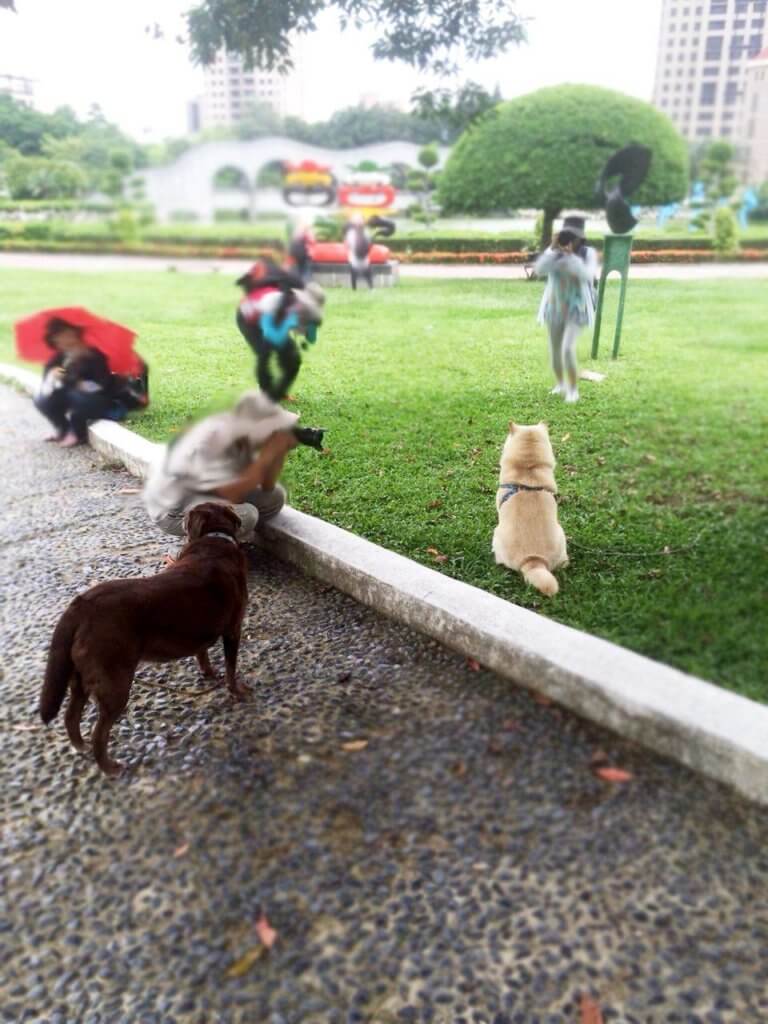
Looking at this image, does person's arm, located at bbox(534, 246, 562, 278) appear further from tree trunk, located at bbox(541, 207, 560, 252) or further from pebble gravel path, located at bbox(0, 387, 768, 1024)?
pebble gravel path, located at bbox(0, 387, 768, 1024)

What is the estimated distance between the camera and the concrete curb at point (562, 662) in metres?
1.98

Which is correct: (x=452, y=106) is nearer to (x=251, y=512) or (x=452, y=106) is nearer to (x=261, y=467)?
(x=261, y=467)

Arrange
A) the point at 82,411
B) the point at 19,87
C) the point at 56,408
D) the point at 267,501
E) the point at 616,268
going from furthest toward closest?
the point at 56,408 < the point at 82,411 < the point at 267,501 < the point at 19,87 < the point at 616,268

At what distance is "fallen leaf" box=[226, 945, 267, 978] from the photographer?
1593mm

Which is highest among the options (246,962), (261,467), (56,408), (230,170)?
(230,170)

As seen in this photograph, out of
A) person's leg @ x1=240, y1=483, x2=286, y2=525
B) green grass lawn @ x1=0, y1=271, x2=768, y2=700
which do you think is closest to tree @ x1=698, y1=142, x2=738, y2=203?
green grass lawn @ x1=0, y1=271, x2=768, y2=700

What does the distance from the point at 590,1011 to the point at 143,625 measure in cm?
139

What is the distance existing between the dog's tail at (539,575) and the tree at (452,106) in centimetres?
145

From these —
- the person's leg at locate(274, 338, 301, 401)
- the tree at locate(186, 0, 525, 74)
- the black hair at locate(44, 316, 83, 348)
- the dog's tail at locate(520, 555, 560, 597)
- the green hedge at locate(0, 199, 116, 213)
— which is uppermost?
the tree at locate(186, 0, 525, 74)

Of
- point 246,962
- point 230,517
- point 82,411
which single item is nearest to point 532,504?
point 230,517

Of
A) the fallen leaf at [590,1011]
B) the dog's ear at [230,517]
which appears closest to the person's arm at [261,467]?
the dog's ear at [230,517]

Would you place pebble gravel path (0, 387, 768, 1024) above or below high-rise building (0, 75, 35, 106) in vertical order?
below

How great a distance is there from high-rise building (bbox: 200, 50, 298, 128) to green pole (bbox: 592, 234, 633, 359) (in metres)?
1.07

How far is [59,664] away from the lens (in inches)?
80.4
